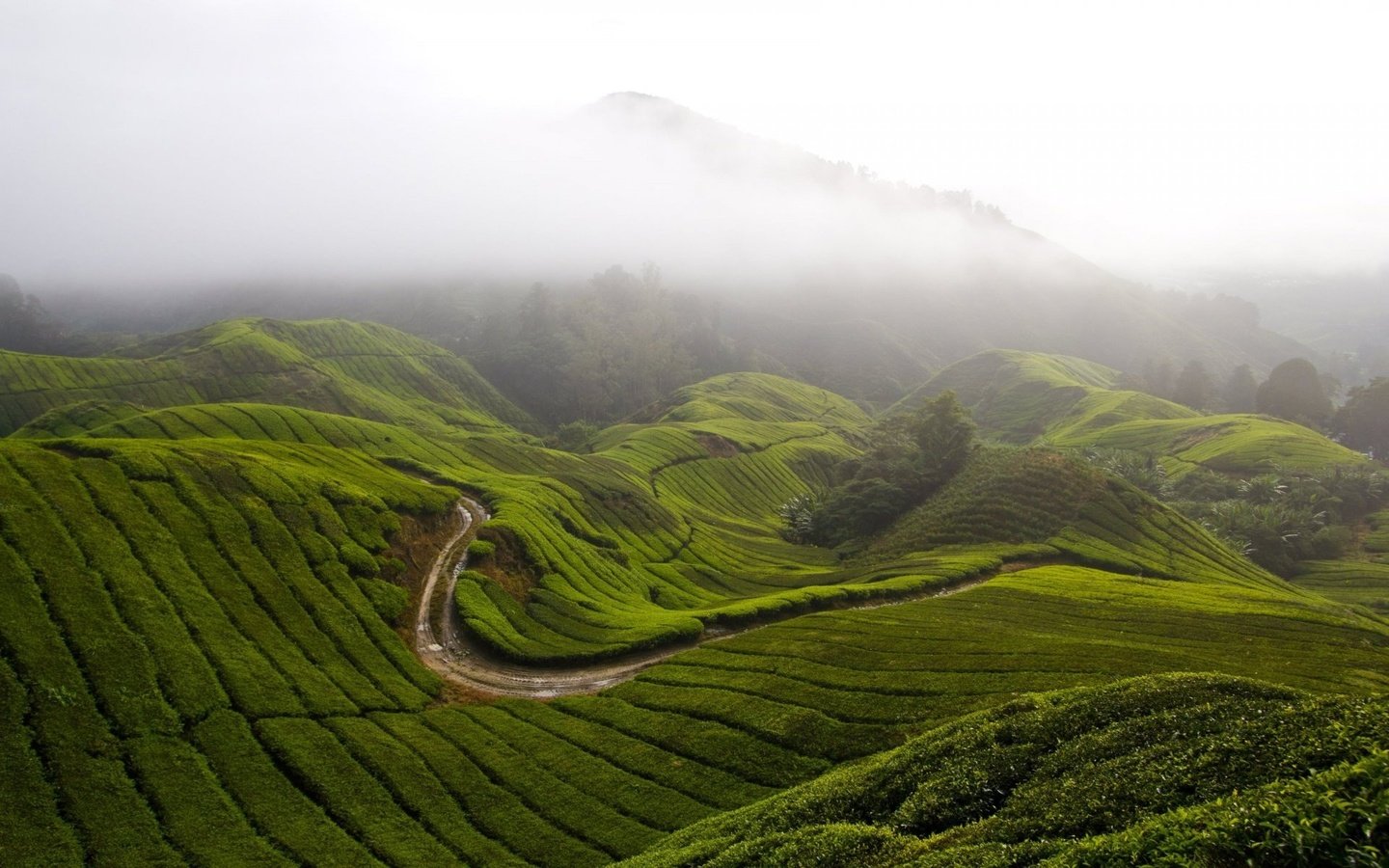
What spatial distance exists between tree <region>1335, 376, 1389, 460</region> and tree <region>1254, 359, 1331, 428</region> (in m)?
8.61

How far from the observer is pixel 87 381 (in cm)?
13862

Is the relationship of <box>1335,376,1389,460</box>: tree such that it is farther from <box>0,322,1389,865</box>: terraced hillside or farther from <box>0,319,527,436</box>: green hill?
<box>0,319,527,436</box>: green hill

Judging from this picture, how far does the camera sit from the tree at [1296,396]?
541 ft

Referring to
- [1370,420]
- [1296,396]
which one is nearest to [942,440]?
[1370,420]

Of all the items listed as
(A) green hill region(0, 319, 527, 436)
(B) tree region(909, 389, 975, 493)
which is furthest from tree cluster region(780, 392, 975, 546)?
(A) green hill region(0, 319, 527, 436)

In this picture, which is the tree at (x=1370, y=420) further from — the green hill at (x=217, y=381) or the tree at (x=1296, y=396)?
the green hill at (x=217, y=381)

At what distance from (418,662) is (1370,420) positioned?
19637 cm

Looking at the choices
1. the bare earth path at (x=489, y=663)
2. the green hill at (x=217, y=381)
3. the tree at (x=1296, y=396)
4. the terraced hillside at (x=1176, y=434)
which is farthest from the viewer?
the tree at (x=1296, y=396)

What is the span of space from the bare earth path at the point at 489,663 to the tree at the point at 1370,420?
172764mm

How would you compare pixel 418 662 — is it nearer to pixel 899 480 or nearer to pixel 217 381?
pixel 899 480

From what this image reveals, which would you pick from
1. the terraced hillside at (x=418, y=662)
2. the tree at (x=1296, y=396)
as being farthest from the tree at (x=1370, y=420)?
the terraced hillside at (x=418, y=662)

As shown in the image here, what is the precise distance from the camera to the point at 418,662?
3812 cm

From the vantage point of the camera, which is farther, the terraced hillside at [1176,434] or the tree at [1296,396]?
the tree at [1296,396]

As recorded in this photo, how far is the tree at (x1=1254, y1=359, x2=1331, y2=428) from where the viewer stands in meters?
165
